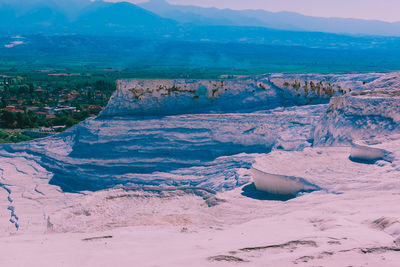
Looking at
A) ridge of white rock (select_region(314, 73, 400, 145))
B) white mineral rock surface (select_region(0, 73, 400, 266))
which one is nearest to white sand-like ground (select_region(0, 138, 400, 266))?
white mineral rock surface (select_region(0, 73, 400, 266))

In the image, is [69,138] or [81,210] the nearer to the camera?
[81,210]

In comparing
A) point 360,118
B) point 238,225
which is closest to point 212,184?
point 360,118

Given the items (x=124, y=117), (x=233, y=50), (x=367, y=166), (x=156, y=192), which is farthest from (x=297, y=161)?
(x=233, y=50)

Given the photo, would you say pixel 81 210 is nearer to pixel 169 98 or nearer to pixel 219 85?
pixel 169 98

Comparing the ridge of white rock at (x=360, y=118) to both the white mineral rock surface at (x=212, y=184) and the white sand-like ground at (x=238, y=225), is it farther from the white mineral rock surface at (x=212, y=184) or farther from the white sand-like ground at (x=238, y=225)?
the white sand-like ground at (x=238, y=225)

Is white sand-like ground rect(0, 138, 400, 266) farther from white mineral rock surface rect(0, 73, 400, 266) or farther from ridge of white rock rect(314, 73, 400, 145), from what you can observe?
ridge of white rock rect(314, 73, 400, 145)

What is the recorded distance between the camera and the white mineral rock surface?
181 inches

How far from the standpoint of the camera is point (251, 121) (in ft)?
43.8

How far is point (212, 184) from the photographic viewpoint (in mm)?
10312

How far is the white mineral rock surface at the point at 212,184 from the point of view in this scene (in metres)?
4.61

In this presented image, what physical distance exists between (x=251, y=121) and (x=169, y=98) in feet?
11.2

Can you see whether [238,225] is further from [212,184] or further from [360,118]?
[360,118]

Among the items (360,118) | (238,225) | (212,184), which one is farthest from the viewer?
(360,118)

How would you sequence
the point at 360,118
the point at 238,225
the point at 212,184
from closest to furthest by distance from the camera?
the point at 238,225 < the point at 212,184 < the point at 360,118
